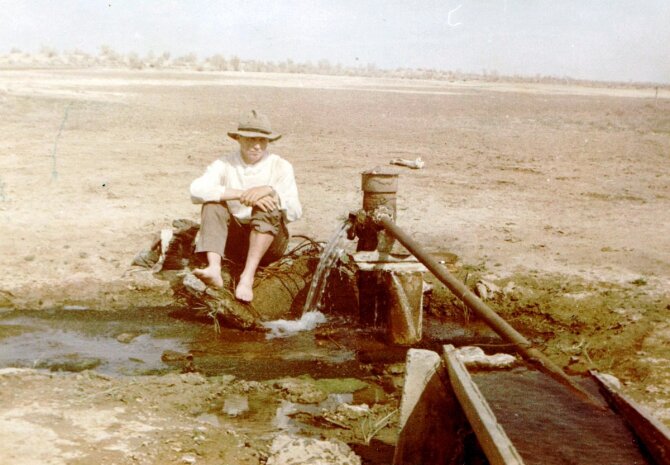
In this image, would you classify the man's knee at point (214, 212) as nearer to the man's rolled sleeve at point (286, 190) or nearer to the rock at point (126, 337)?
the man's rolled sleeve at point (286, 190)

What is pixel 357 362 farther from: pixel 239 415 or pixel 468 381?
pixel 468 381

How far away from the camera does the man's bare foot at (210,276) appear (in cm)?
588

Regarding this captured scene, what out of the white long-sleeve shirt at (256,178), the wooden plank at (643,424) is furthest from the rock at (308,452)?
the white long-sleeve shirt at (256,178)

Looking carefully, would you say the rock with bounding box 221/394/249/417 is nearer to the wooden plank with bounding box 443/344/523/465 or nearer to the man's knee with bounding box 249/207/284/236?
the wooden plank with bounding box 443/344/523/465

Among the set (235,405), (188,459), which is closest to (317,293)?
(235,405)

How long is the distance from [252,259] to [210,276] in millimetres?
373

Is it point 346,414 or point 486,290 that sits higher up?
point 486,290

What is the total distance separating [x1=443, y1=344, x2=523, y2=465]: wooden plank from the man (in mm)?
2588

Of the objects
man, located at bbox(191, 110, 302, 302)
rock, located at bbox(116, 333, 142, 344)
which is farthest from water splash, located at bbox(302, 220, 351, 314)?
rock, located at bbox(116, 333, 142, 344)

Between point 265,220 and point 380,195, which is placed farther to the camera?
point 265,220

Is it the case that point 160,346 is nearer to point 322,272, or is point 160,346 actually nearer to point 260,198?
point 260,198

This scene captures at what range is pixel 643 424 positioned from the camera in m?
3.13

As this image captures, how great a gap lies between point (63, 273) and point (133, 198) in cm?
301

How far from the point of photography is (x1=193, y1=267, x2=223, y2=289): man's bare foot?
Answer: 19.3 ft
